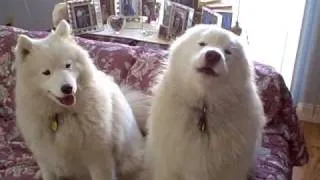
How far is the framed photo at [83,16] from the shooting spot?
2646 mm

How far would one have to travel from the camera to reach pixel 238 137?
151cm

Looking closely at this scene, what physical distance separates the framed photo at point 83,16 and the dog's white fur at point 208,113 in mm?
1229

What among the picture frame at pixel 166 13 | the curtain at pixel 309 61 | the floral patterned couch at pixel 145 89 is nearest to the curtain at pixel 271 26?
the curtain at pixel 309 61

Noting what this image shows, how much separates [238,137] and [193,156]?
0.16m

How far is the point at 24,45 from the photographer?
1.53 m

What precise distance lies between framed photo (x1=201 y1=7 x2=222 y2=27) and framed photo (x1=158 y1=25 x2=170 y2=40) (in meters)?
0.21

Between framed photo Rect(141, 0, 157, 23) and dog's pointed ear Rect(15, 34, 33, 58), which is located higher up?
dog's pointed ear Rect(15, 34, 33, 58)

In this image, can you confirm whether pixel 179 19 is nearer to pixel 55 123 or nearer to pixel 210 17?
pixel 210 17

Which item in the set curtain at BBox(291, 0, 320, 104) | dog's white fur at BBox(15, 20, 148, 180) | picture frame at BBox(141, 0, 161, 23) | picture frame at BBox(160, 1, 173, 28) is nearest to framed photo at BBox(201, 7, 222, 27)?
picture frame at BBox(160, 1, 173, 28)

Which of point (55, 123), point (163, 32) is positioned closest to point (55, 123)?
point (55, 123)

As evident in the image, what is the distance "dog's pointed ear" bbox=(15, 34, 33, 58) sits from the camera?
1517 mm

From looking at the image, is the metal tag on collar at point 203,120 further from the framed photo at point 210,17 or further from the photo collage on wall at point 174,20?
the photo collage on wall at point 174,20

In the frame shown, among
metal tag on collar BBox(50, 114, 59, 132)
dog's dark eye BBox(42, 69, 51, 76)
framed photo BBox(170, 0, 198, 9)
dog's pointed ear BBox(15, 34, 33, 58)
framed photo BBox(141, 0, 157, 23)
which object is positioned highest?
dog's pointed ear BBox(15, 34, 33, 58)

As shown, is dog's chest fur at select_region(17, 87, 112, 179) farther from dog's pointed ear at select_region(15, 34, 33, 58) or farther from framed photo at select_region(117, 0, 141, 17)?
framed photo at select_region(117, 0, 141, 17)
